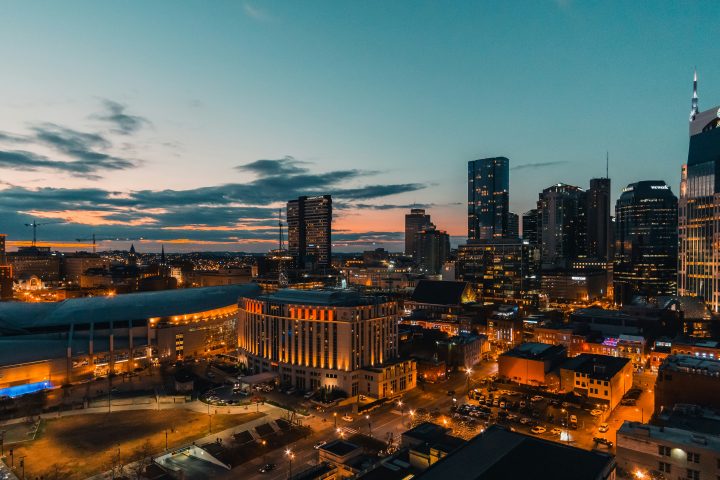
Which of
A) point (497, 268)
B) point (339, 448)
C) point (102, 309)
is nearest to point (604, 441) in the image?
point (339, 448)

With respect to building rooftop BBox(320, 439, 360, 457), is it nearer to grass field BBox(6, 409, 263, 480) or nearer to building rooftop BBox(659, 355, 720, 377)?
grass field BBox(6, 409, 263, 480)

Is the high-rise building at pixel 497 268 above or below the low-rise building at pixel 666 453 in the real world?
above

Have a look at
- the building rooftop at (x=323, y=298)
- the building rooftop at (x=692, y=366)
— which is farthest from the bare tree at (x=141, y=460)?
the building rooftop at (x=692, y=366)

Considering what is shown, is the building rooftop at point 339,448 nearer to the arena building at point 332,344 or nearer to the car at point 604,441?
the arena building at point 332,344

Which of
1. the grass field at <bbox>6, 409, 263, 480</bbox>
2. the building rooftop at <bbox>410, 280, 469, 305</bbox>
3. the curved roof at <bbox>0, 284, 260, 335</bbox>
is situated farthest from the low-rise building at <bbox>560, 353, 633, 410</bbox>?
the curved roof at <bbox>0, 284, 260, 335</bbox>

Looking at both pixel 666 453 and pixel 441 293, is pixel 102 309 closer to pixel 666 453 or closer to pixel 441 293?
pixel 441 293

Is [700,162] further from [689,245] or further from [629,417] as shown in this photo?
[629,417]

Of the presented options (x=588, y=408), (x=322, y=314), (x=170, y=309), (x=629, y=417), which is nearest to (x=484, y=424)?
(x=588, y=408)
